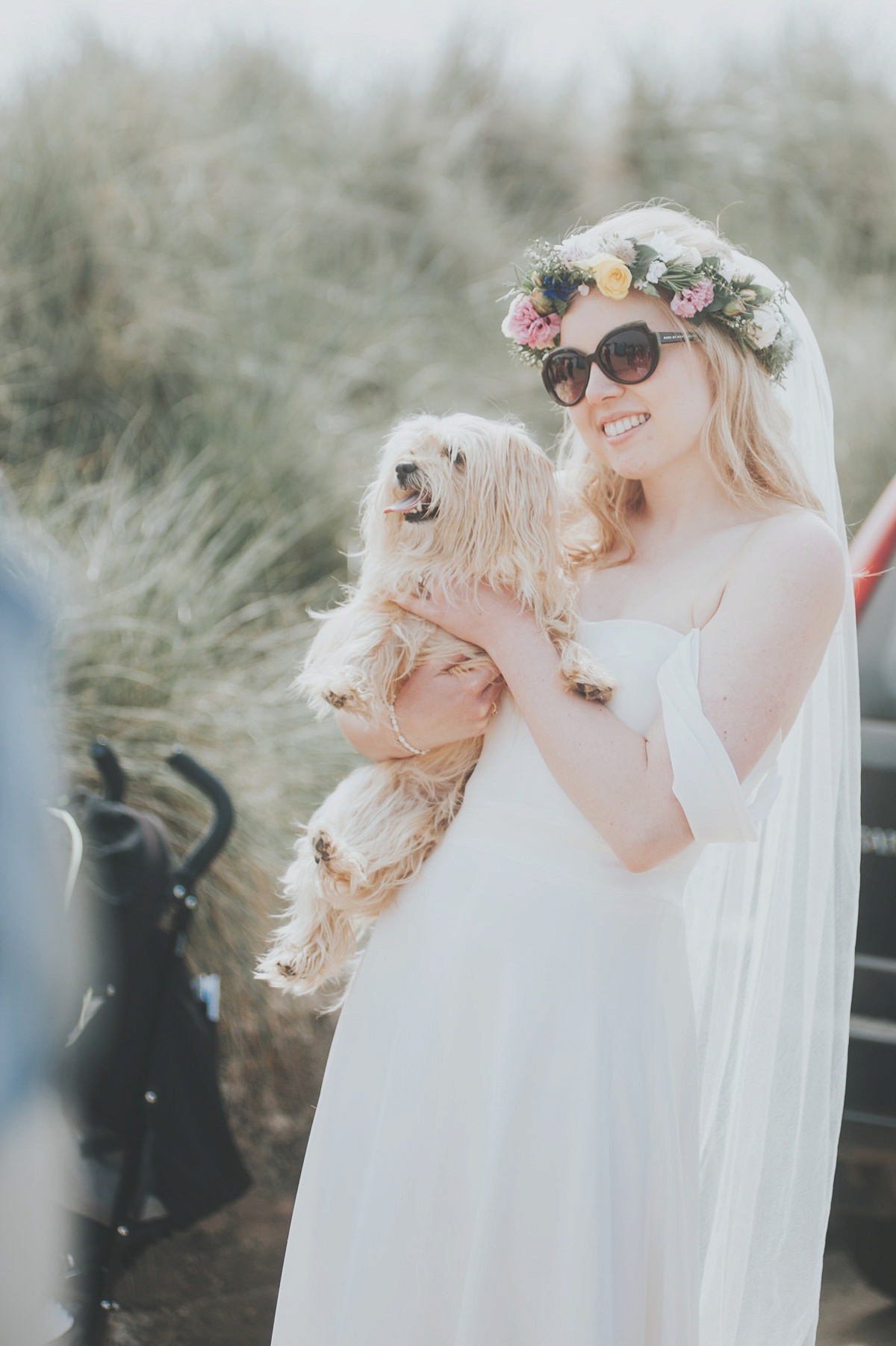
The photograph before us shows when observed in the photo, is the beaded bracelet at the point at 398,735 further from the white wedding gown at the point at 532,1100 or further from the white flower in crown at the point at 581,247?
the white flower in crown at the point at 581,247

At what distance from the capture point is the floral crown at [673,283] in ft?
6.24

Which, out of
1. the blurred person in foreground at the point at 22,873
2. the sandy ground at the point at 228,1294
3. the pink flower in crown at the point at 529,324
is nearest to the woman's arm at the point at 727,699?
the pink flower in crown at the point at 529,324

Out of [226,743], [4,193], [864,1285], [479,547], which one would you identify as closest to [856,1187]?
[864,1285]

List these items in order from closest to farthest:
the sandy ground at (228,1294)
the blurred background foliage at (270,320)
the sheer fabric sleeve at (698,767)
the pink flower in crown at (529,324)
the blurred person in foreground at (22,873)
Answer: the blurred person in foreground at (22,873), the sheer fabric sleeve at (698,767), the pink flower in crown at (529,324), the sandy ground at (228,1294), the blurred background foliage at (270,320)

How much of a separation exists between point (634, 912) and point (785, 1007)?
0.51 meters

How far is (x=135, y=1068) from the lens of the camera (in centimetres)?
246

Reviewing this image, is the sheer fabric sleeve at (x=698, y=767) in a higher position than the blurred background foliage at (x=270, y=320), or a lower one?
lower

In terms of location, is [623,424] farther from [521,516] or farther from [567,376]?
[521,516]

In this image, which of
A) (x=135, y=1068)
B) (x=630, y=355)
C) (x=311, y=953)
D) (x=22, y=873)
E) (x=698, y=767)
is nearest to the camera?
(x=22, y=873)

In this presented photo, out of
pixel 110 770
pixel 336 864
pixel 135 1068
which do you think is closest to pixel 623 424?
pixel 336 864

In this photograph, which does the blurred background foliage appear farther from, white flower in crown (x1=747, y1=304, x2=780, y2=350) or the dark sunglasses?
white flower in crown (x1=747, y1=304, x2=780, y2=350)

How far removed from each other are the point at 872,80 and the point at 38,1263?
11508mm

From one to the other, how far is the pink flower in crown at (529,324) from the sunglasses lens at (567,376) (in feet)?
0.41

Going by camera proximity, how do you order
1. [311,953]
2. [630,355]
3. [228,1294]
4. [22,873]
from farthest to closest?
[228,1294] → [311,953] → [630,355] → [22,873]
